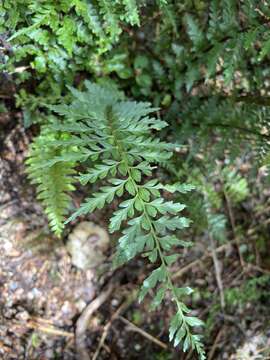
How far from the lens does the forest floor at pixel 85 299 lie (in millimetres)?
2738

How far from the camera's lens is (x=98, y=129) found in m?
2.19

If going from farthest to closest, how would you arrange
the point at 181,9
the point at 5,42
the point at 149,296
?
the point at 149,296, the point at 181,9, the point at 5,42

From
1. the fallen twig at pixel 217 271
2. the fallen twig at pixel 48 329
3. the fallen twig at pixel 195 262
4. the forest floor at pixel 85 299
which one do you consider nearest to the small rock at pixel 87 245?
the forest floor at pixel 85 299

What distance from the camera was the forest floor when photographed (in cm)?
274

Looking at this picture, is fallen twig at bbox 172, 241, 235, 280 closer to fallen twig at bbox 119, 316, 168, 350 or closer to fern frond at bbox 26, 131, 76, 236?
fallen twig at bbox 119, 316, 168, 350

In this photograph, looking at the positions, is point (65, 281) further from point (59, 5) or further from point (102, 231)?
point (59, 5)

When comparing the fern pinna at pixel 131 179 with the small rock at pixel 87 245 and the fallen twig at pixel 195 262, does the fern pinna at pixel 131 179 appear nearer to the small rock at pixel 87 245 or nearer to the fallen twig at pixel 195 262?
the small rock at pixel 87 245

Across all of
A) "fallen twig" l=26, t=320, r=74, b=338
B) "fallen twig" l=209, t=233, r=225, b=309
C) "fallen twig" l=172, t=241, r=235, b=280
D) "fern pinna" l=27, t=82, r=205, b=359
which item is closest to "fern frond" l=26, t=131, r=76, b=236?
"fern pinna" l=27, t=82, r=205, b=359

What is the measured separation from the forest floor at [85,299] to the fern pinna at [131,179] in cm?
57

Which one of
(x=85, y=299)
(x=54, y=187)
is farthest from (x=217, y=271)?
(x=54, y=187)

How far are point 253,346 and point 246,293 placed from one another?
1.19ft

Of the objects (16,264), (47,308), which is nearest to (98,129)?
(16,264)

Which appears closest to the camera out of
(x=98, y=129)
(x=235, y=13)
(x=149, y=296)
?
(x=98, y=129)

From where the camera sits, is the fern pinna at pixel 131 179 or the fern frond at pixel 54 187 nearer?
the fern pinna at pixel 131 179
